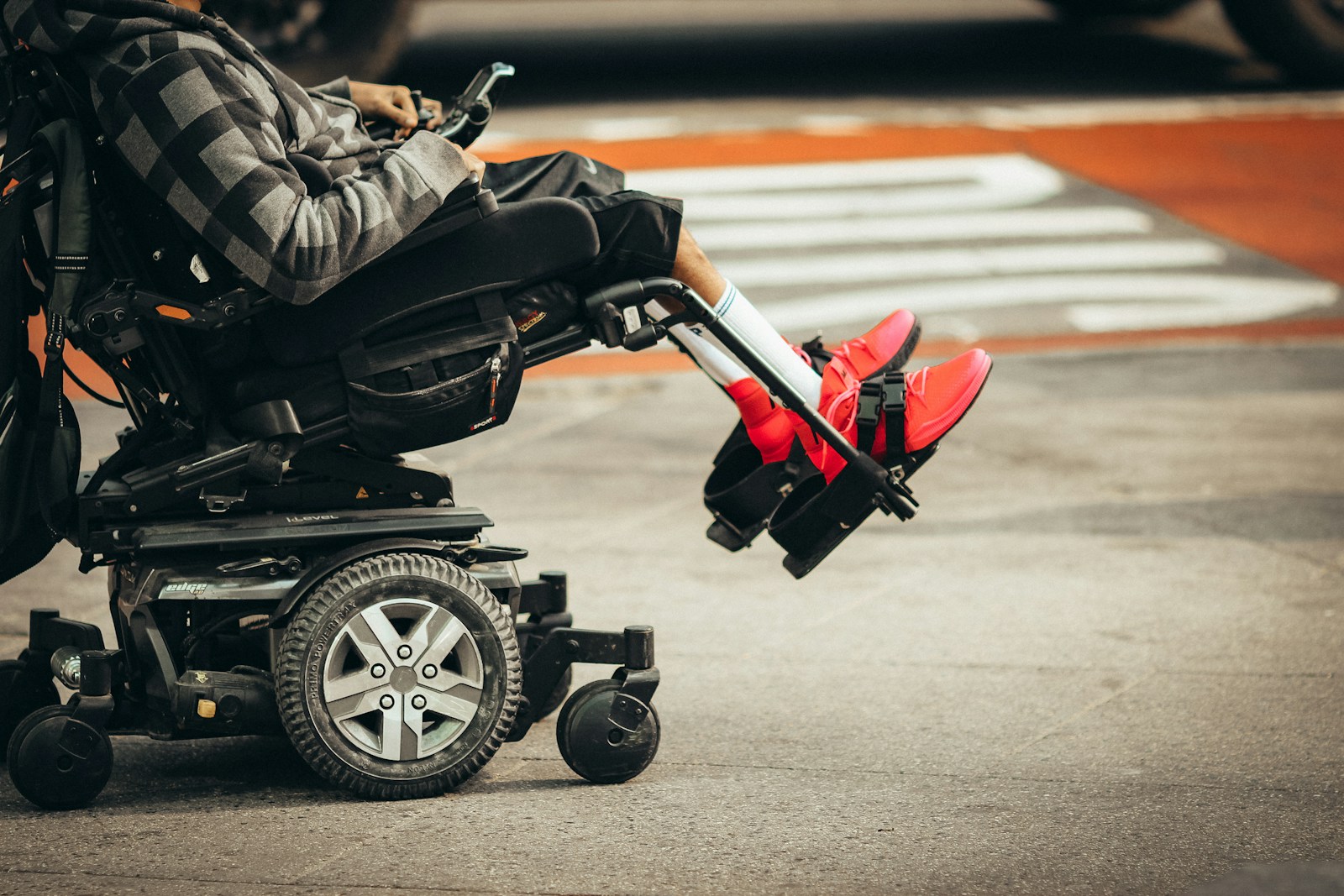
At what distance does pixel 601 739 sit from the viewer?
13.8 feet

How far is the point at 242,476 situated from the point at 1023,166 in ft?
30.1

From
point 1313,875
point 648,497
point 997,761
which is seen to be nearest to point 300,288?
point 997,761

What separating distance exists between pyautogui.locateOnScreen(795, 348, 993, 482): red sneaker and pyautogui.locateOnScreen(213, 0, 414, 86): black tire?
9.68 m

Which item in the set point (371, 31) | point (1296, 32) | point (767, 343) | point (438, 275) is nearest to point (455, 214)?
point (438, 275)

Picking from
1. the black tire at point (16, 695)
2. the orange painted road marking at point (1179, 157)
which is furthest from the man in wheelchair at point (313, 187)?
the orange painted road marking at point (1179, 157)

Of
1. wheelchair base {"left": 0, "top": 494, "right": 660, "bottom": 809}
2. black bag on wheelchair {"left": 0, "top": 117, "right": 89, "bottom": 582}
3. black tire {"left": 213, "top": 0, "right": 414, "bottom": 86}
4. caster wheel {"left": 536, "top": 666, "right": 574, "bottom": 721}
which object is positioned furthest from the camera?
black tire {"left": 213, "top": 0, "right": 414, "bottom": 86}

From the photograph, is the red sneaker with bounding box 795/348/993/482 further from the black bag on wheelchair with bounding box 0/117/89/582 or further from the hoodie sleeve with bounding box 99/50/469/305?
the black bag on wheelchair with bounding box 0/117/89/582

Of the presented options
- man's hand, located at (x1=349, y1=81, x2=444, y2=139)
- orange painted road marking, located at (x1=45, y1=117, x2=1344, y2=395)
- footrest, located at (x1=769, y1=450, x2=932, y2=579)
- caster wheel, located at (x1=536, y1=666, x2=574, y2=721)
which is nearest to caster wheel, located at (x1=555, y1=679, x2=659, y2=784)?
caster wheel, located at (x1=536, y1=666, x2=574, y2=721)

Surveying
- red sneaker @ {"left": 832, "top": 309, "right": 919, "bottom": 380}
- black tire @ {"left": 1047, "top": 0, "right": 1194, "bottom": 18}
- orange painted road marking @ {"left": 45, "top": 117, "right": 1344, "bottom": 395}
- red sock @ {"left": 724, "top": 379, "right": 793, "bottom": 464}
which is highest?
red sneaker @ {"left": 832, "top": 309, "right": 919, "bottom": 380}

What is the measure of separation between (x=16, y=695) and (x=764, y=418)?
204 centimetres

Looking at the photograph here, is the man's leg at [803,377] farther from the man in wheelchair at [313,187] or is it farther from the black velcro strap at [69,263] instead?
the black velcro strap at [69,263]

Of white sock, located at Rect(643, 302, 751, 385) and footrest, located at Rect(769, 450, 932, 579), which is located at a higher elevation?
white sock, located at Rect(643, 302, 751, 385)

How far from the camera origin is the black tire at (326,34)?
13.4 m

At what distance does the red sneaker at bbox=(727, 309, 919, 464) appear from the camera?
4.54 m
